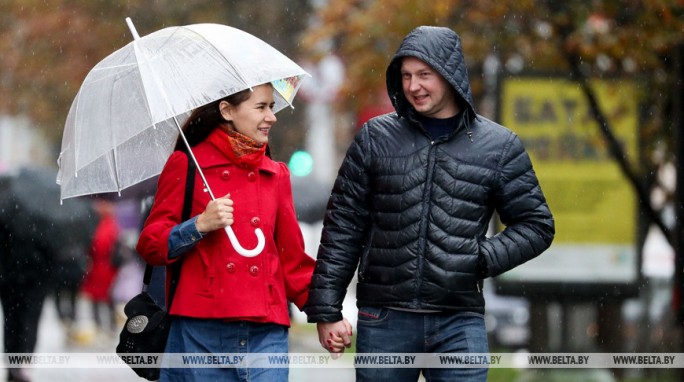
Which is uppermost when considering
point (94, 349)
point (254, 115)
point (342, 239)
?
point (254, 115)

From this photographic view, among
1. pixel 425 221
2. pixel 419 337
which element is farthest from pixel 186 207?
pixel 419 337

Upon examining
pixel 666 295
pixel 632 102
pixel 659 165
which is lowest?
pixel 666 295

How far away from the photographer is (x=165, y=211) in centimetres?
580

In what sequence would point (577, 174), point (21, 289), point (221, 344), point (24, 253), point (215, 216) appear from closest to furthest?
point (215, 216), point (221, 344), point (21, 289), point (24, 253), point (577, 174)

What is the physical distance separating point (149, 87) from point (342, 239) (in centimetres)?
98

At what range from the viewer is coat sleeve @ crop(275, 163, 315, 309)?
19.5ft

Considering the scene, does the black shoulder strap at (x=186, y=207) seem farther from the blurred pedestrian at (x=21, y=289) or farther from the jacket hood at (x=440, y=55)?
the blurred pedestrian at (x=21, y=289)

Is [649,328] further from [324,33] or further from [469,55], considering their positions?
[324,33]

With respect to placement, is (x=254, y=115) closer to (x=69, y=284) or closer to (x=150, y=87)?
(x=150, y=87)

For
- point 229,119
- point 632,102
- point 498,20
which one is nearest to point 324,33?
point 498,20

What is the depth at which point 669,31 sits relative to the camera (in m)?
12.3

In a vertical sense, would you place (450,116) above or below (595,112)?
above

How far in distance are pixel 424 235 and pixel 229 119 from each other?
95 cm

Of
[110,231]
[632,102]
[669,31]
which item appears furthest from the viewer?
[110,231]
